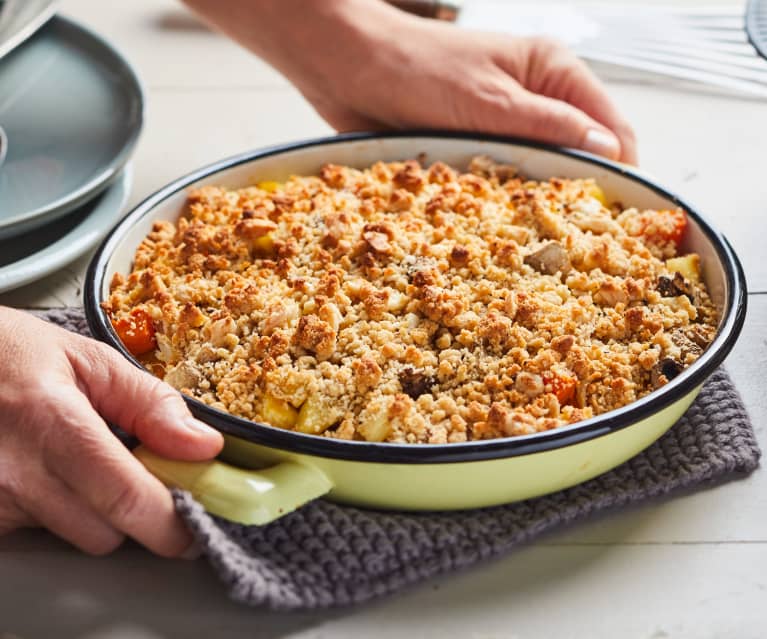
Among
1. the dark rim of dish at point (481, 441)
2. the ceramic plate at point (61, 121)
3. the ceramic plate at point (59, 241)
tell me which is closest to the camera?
the dark rim of dish at point (481, 441)

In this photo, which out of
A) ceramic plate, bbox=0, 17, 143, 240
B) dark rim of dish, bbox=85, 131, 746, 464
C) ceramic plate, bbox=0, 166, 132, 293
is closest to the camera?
dark rim of dish, bbox=85, 131, 746, 464

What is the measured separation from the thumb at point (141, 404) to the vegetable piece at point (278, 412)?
6 cm

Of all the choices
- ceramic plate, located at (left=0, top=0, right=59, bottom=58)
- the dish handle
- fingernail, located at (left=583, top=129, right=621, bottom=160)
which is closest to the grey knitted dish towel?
the dish handle

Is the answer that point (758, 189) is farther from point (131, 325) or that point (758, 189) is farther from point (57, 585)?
point (57, 585)

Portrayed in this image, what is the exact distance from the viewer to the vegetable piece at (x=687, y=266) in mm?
990

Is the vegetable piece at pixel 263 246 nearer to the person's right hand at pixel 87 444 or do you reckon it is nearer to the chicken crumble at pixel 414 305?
the chicken crumble at pixel 414 305

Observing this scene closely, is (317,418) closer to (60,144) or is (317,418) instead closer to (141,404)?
(141,404)

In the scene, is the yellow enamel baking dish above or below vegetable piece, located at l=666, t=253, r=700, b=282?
below

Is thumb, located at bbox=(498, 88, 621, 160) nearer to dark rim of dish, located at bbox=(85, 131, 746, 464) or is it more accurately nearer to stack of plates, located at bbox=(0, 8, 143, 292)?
dark rim of dish, located at bbox=(85, 131, 746, 464)

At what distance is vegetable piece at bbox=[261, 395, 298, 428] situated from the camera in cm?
83

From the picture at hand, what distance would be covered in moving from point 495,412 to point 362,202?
0.35m

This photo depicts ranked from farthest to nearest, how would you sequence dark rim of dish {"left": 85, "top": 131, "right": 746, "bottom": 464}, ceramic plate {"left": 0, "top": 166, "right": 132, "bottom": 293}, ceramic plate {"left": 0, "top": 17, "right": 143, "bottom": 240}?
ceramic plate {"left": 0, "top": 17, "right": 143, "bottom": 240} → ceramic plate {"left": 0, "top": 166, "right": 132, "bottom": 293} → dark rim of dish {"left": 85, "top": 131, "right": 746, "bottom": 464}

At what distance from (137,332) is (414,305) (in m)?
0.25

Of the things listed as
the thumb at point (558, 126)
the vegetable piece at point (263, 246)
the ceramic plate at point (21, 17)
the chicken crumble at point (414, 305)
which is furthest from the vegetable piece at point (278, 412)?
the ceramic plate at point (21, 17)
